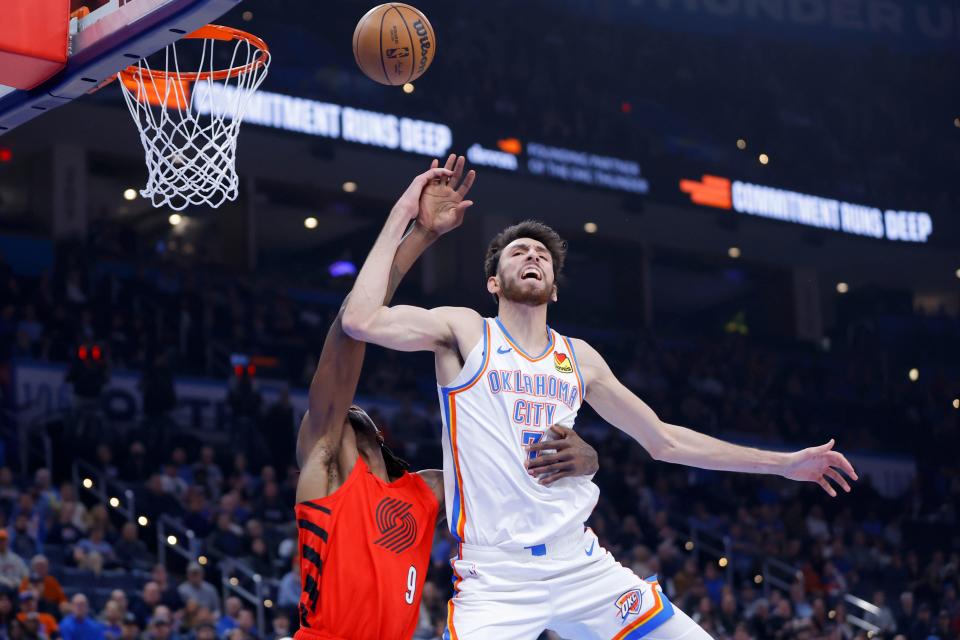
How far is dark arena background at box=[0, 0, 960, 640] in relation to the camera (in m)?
13.2

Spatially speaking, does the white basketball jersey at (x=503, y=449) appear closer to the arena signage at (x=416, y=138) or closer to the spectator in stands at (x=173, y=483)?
the spectator in stands at (x=173, y=483)

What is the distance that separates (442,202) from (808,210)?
17.6 metres

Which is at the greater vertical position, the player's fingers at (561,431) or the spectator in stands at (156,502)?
the player's fingers at (561,431)

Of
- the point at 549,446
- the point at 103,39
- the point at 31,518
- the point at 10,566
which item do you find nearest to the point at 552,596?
the point at 549,446

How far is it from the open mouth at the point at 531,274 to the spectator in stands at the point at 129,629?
6.39m

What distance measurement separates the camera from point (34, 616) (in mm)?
9633

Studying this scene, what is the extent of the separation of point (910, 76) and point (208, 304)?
577 inches

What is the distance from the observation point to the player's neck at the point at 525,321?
4.82 m

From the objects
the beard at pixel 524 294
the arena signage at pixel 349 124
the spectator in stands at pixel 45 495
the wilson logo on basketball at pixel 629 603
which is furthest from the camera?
the arena signage at pixel 349 124

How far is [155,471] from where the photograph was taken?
542 inches

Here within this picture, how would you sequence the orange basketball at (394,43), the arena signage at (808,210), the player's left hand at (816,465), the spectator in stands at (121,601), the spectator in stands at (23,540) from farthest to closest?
the arena signage at (808,210)
the spectator in stands at (23,540)
the spectator in stands at (121,601)
the orange basketball at (394,43)
the player's left hand at (816,465)

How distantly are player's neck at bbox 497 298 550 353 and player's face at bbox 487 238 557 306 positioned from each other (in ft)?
0.10

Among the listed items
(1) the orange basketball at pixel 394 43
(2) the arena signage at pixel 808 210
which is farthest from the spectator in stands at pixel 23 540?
(2) the arena signage at pixel 808 210

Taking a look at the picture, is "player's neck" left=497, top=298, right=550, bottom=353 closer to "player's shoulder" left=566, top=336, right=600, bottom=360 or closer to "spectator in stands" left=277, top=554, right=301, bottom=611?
"player's shoulder" left=566, top=336, right=600, bottom=360
